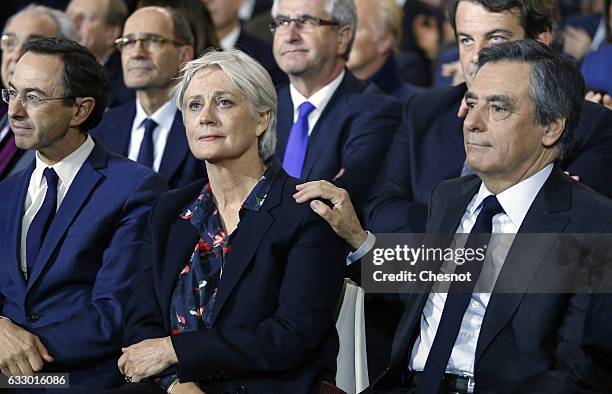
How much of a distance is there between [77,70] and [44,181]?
16.4 inches

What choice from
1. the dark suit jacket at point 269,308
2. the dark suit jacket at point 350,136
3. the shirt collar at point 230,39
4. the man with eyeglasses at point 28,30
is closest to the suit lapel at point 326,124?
the dark suit jacket at point 350,136

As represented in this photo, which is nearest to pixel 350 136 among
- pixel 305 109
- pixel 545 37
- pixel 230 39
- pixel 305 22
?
pixel 305 109

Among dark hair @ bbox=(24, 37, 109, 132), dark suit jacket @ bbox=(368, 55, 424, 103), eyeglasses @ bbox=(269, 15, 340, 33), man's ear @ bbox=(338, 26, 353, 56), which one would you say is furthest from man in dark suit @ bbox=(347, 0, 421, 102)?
dark hair @ bbox=(24, 37, 109, 132)

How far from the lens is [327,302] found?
2.98 m

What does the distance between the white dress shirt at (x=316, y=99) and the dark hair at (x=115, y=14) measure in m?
1.82

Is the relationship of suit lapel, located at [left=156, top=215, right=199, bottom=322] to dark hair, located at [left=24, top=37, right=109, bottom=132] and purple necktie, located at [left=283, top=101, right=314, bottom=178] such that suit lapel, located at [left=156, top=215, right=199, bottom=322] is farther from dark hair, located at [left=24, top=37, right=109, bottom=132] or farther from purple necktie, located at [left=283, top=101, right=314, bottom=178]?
purple necktie, located at [left=283, top=101, right=314, bottom=178]

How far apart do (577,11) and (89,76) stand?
13.7ft

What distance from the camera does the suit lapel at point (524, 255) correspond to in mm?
2785

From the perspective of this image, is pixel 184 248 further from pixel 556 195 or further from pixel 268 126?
pixel 556 195

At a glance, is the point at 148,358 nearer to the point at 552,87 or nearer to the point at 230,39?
the point at 552,87

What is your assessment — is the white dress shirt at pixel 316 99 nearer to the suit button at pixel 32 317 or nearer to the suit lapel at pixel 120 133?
the suit lapel at pixel 120 133

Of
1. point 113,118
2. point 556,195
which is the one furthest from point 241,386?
point 113,118

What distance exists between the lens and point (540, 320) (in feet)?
9.00

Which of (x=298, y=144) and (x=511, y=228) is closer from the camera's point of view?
(x=511, y=228)
